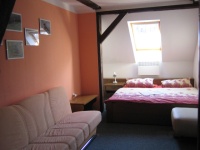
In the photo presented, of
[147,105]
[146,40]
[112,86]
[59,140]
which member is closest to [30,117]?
[59,140]

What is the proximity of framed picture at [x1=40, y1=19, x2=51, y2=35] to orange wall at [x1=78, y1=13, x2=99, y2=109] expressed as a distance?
143cm

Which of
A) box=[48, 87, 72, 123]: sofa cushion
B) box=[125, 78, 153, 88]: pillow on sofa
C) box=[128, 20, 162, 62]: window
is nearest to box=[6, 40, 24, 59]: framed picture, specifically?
box=[48, 87, 72, 123]: sofa cushion

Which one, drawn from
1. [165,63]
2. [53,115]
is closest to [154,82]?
[165,63]

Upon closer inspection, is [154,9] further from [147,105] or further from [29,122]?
[29,122]

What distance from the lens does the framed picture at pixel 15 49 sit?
9.20 ft

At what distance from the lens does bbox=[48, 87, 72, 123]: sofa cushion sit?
345 cm

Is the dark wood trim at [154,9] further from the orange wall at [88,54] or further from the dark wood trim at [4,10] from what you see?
the dark wood trim at [4,10]

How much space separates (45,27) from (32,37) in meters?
0.44

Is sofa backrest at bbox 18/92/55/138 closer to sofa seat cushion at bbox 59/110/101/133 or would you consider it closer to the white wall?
sofa seat cushion at bbox 59/110/101/133

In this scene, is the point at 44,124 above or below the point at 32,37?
below

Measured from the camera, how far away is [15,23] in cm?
292

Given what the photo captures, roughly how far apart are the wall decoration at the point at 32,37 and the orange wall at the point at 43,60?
0.06 m

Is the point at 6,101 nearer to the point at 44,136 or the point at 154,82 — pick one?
the point at 44,136

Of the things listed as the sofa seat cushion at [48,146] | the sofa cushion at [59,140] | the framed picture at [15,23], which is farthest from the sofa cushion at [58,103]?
the framed picture at [15,23]
